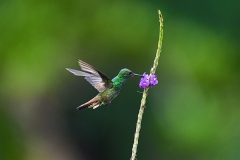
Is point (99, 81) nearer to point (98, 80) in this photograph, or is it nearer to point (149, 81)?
point (98, 80)

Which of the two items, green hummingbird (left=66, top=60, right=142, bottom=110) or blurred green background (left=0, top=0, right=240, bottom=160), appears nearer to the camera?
green hummingbird (left=66, top=60, right=142, bottom=110)

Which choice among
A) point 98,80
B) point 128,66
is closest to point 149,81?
point 98,80

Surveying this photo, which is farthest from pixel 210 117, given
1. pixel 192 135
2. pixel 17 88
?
pixel 17 88

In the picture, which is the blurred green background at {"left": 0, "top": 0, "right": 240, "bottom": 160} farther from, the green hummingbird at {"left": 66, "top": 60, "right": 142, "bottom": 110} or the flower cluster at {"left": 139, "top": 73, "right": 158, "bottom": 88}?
the flower cluster at {"left": 139, "top": 73, "right": 158, "bottom": 88}

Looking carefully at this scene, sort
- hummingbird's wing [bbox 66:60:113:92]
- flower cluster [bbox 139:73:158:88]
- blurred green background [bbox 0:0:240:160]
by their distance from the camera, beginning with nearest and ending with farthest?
flower cluster [bbox 139:73:158:88]
hummingbird's wing [bbox 66:60:113:92]
blurred green background [bbox 0:0:240:160]

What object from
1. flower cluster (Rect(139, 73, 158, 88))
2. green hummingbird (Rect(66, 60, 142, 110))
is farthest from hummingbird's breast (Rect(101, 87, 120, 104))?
flower cluster (Rect(139, 73, 158, 88))

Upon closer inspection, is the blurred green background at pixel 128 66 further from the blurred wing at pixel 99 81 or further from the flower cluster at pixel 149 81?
the flower cluster at pixel 149 81

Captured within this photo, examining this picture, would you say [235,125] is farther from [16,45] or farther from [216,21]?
[16,45]

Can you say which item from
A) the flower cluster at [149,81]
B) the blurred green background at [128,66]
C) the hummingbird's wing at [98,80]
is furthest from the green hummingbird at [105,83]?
the blurred green background at [128,66]
